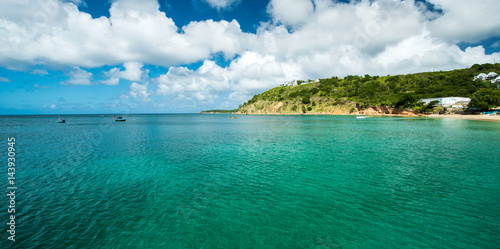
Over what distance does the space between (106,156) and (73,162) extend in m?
3.56

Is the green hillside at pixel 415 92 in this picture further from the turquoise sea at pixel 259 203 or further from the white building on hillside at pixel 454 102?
the turquoise sea at pixel 259 203

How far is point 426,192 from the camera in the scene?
46.4 feet

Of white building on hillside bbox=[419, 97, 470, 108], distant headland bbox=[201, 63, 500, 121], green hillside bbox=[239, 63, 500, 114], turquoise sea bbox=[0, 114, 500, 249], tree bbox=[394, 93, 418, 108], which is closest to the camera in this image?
turquoise sea bbox=[0, 114, 500, 249]

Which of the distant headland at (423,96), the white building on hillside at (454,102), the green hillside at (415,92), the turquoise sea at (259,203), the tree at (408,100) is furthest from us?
the tree at (408,100)

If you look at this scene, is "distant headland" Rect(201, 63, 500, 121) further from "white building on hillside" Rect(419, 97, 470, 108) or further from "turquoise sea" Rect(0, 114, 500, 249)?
"turquoise sea" Rect(0, 114, 500, 249)

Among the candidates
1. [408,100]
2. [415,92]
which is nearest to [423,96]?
[415,92]

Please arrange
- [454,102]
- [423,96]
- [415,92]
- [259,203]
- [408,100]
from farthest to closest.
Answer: [415,92]
[423,96]
[408,100]
[454,102]
[259,203]

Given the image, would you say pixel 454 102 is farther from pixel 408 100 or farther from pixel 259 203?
pixel 259 203

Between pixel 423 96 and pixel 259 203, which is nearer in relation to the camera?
pixel 259 203

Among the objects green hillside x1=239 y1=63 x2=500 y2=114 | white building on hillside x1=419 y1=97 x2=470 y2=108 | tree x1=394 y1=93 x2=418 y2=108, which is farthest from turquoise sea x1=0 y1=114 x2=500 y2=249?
tree x1=394 y1=93 x2=418 y2=108

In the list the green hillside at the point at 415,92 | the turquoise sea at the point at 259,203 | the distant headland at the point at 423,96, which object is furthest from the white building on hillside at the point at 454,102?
the turquoise sea at the point at 259,203

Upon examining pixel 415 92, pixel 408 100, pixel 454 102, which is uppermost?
pixel 415 92

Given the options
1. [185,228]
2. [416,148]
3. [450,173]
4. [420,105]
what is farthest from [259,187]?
[420,105]

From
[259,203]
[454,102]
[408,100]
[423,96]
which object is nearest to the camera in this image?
[259,203]
